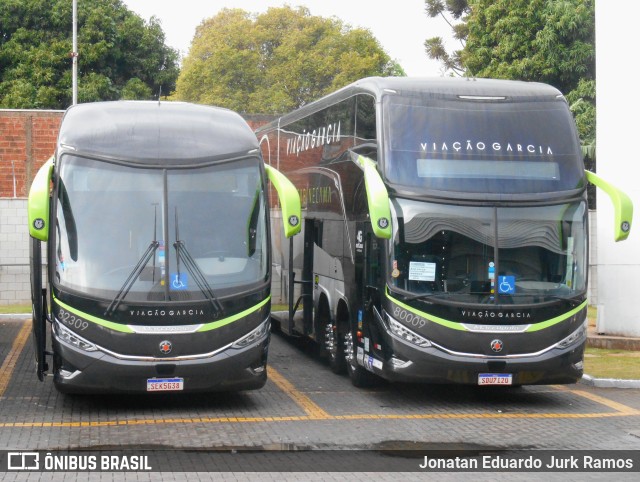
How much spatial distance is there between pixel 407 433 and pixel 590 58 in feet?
94.2

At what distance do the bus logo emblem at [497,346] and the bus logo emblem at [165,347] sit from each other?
12.0ft

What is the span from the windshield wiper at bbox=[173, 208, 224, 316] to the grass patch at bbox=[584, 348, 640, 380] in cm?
598

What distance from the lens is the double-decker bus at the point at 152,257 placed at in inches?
472

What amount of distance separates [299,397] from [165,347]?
240cm

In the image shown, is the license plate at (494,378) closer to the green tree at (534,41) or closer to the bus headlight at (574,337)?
the bus headlight at (574,337)

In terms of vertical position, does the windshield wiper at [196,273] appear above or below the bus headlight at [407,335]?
above

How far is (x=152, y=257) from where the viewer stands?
12.2 meters

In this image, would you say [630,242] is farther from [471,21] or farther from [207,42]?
[207,42]

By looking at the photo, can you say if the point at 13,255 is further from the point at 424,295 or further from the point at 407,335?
the point at 424,295

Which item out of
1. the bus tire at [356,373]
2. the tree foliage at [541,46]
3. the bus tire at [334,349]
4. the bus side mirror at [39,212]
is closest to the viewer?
the bus side mirror at [39,212]

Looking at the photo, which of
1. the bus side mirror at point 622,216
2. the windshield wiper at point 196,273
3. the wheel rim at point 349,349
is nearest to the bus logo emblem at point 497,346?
the bus side mirror at point 622,216

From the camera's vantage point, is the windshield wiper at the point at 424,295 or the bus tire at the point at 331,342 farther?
the bus tire at the point at 331,342

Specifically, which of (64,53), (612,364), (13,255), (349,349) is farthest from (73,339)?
(64,53)

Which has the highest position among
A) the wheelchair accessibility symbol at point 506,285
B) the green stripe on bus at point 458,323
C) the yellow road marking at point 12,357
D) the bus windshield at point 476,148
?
the bus windshield at point 476,148
